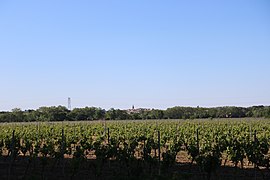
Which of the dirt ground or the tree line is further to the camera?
the tree line

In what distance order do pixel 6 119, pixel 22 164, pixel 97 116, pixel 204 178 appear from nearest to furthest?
pixel 204 178
pixel 22 164
pixel 6 119
pixel 97 116

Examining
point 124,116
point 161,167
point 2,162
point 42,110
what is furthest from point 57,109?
point 161,167

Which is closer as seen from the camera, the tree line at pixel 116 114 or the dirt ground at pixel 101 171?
the dirt ground at pixel 101 171

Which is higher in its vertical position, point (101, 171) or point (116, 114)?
point (116, 114)

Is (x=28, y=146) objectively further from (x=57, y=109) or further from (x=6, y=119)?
(x=57, y=109)

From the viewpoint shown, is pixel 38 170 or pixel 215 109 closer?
pixel 38 170

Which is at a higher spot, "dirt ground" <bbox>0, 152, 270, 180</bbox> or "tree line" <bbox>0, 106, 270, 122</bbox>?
"tree line" <bbox>0, 106, 270, 122</bbox>

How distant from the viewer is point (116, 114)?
90375 mm

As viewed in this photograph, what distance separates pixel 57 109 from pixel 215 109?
1602 inches

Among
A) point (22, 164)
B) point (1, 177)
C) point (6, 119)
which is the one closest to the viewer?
point (1, 177)

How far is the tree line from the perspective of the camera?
83.3m

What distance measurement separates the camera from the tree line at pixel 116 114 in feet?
273

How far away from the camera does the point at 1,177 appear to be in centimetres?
1388

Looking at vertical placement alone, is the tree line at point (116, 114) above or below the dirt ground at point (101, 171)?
above
